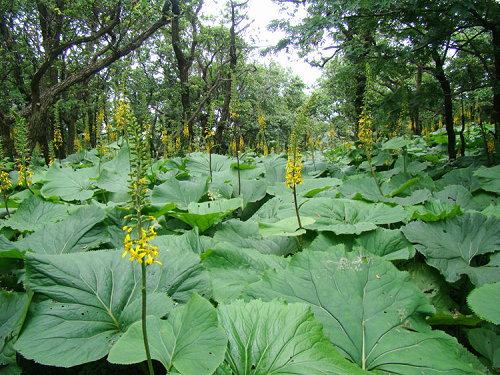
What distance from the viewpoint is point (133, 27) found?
346 inches

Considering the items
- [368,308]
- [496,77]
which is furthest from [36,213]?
[496,77]

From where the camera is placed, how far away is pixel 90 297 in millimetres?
1362

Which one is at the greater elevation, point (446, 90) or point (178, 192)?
point (446, 90)

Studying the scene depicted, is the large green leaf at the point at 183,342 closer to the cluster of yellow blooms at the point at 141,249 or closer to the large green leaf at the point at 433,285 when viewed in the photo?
the cluster of yellow blooms at the point at 141,249

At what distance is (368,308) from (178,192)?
2.49m

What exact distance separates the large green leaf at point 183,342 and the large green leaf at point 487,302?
1104 millimetres

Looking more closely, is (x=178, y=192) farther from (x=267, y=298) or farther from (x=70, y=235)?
(x=267, y=298)

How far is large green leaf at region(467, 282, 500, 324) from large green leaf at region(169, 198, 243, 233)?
167 cm

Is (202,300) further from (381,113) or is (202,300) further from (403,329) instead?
(381,113)

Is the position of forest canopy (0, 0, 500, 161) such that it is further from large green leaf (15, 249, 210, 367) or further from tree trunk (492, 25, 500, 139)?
large green leaf (15, 249, 210, 367)

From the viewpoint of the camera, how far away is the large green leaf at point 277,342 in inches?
40.1

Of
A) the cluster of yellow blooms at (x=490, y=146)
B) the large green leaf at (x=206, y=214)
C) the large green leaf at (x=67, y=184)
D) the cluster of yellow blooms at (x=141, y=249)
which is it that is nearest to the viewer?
the cluster of yellow blooms at (x=141, y=249)

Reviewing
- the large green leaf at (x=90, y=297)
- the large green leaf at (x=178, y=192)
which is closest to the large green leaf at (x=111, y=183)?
the large green leaf at (x=178, y=192)

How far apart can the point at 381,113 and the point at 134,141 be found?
4519 millimetres
